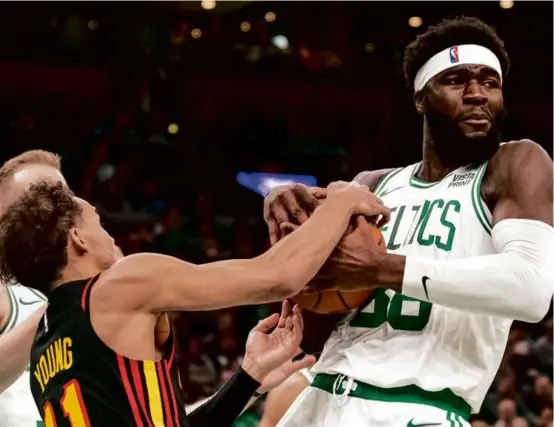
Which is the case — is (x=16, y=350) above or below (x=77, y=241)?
below

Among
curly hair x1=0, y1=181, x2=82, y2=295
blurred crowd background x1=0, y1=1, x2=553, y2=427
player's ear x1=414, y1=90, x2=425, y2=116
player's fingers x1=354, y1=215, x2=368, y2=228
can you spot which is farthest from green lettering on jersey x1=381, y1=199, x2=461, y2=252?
blurred crowd background x1=0, y1=1, x2=553, y2=427

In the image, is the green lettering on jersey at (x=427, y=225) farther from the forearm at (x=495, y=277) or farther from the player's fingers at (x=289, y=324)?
the player's fingers at (x=289, y=324)

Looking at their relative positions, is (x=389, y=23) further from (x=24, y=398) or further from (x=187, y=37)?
(x=24, y=398)

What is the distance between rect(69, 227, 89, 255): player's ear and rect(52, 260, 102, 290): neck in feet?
0.11

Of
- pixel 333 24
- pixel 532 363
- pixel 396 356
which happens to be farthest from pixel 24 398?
pixel 333 24

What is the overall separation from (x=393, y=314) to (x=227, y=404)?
0.69m

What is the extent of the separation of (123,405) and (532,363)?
7331mm

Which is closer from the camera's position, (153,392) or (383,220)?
(153,392)

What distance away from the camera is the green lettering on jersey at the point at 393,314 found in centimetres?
290

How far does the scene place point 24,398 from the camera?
13.1 ft

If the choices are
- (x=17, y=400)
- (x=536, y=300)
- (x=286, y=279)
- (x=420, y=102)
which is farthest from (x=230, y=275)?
(x=17, y=400)

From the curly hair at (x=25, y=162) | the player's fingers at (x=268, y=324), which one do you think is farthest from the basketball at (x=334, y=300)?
the curly hair at (x=25, y=162)

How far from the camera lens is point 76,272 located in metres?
2.82

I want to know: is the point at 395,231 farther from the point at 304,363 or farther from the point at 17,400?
the point at 17,400
